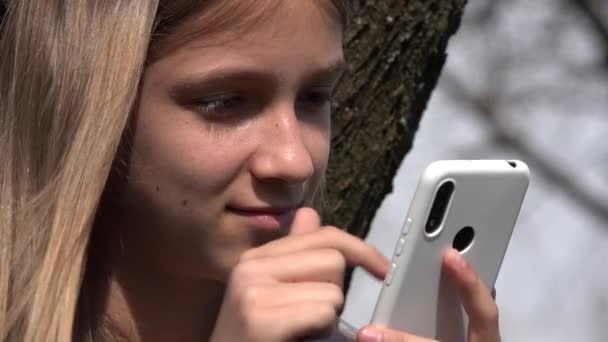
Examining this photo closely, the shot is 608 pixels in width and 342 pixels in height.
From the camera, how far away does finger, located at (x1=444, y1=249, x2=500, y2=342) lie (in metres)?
1.43

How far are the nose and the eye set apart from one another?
0.04 m

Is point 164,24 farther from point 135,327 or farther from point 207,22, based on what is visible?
point 135,327

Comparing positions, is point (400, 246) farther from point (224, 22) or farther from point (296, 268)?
point (224, 22)

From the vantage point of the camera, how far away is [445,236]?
1.42 meters

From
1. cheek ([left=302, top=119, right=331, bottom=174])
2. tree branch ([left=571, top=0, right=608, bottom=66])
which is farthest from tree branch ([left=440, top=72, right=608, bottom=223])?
cheek ([left=302, top=119, right=331, bottom=174])

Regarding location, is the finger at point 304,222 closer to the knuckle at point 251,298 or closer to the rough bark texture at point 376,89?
the knuckle at point 251,298

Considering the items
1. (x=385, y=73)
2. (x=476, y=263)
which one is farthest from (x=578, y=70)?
(x=476, y=263)

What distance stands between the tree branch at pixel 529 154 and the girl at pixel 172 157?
14.2ft

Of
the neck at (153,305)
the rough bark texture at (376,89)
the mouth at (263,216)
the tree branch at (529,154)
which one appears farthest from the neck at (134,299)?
the tree branch at (529,154)

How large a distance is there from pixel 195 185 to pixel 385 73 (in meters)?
0.67

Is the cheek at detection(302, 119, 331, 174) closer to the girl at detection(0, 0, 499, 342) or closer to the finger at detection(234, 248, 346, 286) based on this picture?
the girl at detection(0, 0, 499, 342)

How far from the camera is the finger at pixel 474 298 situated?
1429 mm

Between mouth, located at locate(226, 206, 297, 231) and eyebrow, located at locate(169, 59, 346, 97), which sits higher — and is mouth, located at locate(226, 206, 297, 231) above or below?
below

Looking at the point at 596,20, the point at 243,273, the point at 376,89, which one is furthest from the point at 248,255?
the point at 596,20
